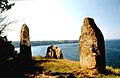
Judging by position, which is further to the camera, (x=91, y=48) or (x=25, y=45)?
(x=25, y=45)

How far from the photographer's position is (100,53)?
19094mm

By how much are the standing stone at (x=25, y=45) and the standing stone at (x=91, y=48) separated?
23.8 ft

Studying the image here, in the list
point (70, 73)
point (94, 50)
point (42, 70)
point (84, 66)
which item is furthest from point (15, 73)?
point (94, 50)

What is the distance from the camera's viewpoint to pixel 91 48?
19.4m

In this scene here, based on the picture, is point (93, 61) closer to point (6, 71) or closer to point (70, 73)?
point (70, 73)

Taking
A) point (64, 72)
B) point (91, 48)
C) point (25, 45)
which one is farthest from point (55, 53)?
point (91, 48)

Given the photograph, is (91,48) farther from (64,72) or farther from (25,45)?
(25,45)

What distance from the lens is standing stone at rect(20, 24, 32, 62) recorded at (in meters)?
24.5

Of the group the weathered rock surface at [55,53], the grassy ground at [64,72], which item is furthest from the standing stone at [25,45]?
the weathered rock surface at [55,53]

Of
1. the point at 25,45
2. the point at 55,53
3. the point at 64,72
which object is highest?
the point at 25,45

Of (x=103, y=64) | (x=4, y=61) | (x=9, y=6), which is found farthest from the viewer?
(x=9, y=6)

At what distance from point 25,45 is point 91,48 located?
30.2 feet

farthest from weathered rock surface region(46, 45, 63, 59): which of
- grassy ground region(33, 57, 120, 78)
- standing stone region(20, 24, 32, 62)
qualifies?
grassy ground region(33, 57, 120, 78)

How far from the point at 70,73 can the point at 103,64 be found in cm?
332
